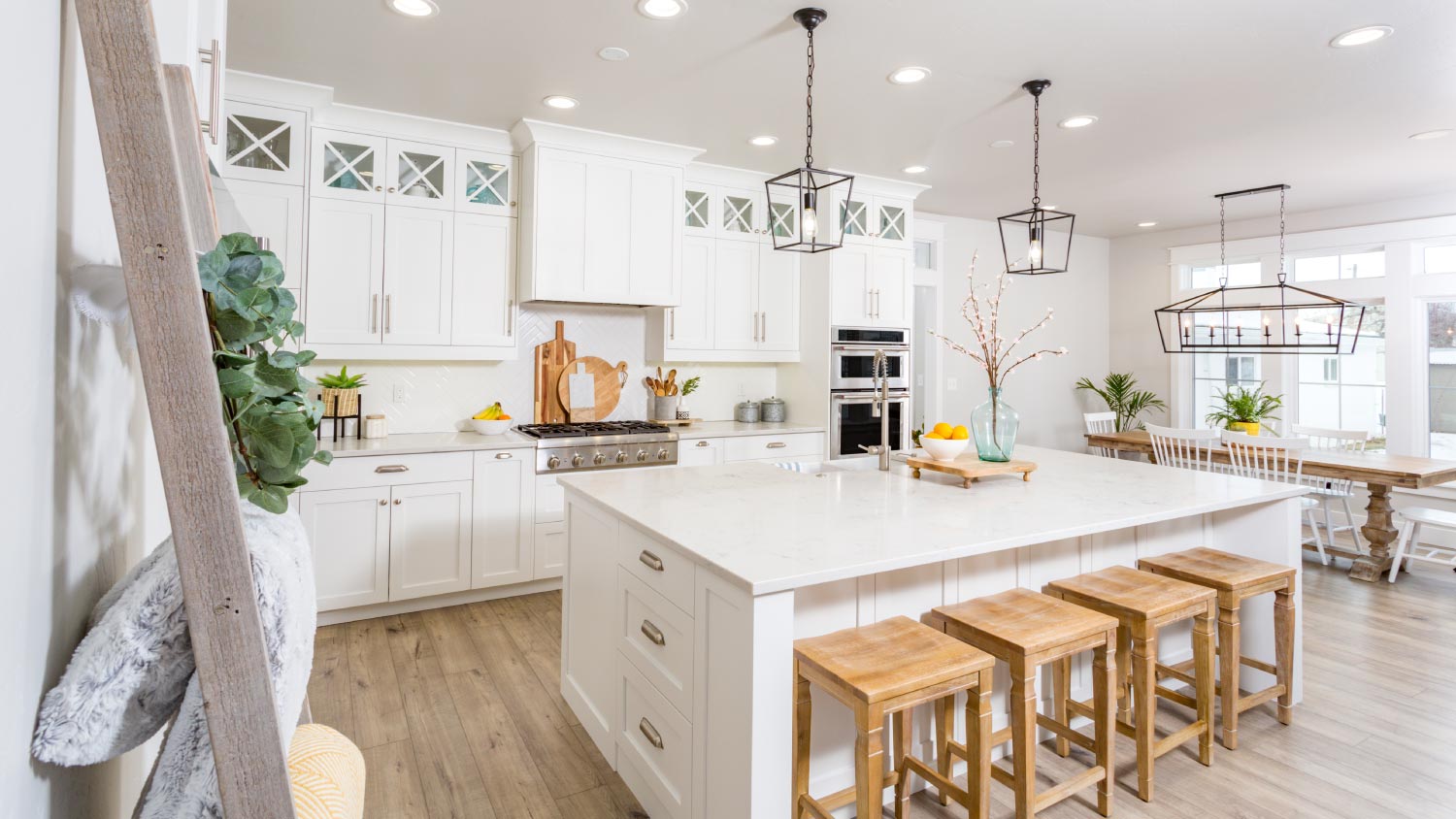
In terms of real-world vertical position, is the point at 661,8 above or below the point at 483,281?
above

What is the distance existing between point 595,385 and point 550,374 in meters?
0.30

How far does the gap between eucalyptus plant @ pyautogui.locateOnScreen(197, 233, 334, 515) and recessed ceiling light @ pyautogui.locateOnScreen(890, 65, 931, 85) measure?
303 centimetres

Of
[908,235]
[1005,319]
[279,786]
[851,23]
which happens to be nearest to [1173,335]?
[1005,319]

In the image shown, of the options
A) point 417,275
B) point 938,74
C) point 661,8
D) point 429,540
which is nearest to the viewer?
point 661,8

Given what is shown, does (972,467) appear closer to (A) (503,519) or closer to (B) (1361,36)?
(B) (1361,36)

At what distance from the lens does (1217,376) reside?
22.0 ft

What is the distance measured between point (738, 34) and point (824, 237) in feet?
7.81

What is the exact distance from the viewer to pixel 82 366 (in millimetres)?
625

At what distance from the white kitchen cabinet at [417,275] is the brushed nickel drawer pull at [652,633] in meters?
2.58

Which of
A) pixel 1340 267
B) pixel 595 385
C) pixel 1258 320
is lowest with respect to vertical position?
pixel 595 385

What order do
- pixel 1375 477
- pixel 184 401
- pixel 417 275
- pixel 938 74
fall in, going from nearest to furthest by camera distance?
pixel 184 401
pixel 938 74
pixel 417 275
pixel 1375 477

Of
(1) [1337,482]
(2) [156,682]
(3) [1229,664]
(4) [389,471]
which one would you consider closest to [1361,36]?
(3) [1229,664]

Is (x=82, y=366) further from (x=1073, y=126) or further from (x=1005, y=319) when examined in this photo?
(x=1005, y=319)

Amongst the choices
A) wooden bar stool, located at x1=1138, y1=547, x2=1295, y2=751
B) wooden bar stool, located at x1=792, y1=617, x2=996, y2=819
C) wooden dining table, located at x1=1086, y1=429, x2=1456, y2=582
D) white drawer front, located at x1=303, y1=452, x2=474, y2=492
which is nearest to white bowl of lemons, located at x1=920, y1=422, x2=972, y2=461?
wooden bar stool, located at x1=1138, y1=547, x2=1295, y2=751
